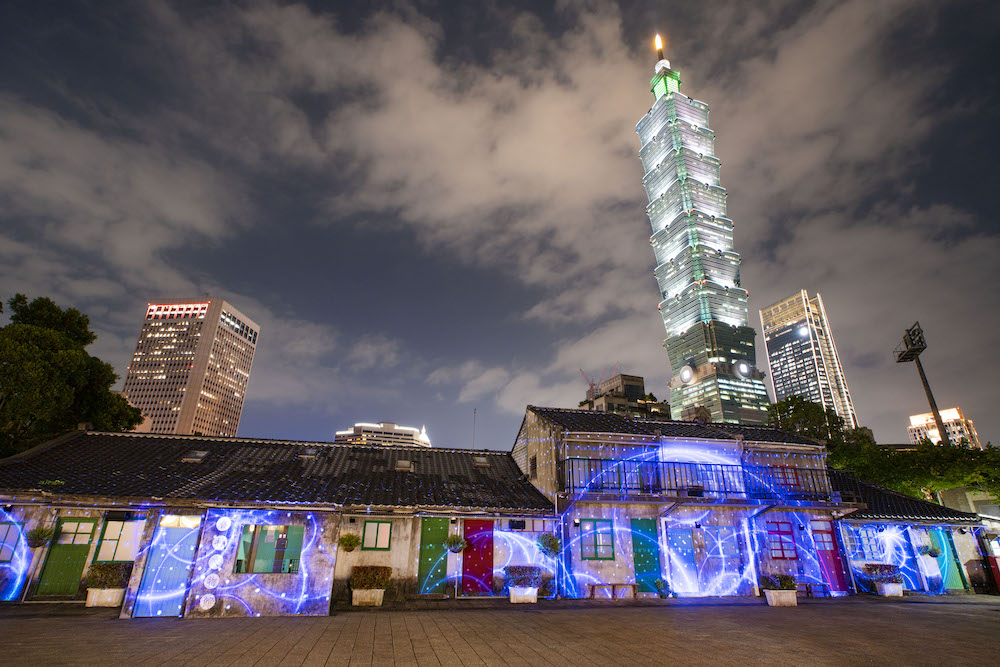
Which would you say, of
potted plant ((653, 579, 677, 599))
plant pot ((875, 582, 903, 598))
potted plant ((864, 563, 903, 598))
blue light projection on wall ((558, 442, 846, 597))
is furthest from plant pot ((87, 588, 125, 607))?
plant pot ((875, 582, 903, 598))

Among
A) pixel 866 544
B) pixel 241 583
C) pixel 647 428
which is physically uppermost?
pixel 647 428

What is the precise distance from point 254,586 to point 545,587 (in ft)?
36.6

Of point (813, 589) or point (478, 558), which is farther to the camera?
point (813, 589)

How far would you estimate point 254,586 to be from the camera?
1505 cm

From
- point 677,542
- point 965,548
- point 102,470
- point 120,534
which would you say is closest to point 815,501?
point 677,542

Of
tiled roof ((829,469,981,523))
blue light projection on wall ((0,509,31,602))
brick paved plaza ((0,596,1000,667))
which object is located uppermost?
tiled roof ((829,469,981,523))

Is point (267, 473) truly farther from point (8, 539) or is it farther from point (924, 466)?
point (924, 466)

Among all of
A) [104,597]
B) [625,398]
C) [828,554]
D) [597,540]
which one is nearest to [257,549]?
[104,597]

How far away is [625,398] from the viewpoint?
163 m

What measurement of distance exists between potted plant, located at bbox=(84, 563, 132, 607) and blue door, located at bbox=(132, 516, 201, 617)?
1724 mm

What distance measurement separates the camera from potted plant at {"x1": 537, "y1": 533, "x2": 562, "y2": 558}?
19.2 m

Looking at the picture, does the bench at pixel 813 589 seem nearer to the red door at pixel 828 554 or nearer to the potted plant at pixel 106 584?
the red door at pixel 828 554

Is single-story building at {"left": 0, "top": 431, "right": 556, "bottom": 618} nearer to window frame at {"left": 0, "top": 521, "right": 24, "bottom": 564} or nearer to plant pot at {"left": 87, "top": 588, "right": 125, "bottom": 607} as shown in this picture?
window frame at {"left": 0, "top": 521, "right": 24, "bottom": 564}

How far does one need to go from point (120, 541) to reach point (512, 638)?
644 inches
